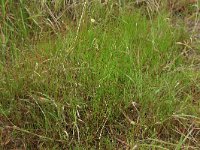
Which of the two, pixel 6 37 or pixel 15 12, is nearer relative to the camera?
pixel 6 37

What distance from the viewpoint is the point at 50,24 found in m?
2.50

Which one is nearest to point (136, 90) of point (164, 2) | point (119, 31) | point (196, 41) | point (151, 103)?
point (151, 103)

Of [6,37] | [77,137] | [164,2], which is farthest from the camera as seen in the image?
[164,2]

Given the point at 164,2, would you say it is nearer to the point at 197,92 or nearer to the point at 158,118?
the point at 197,92

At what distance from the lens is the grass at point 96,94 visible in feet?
6.06

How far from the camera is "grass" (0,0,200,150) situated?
1846 mm

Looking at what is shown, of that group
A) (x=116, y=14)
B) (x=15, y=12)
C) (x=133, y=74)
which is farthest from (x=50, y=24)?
(x=133, y=74)

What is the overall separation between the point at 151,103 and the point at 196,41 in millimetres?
762

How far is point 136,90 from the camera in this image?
6.39 feet

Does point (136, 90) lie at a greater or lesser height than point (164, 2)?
lesser

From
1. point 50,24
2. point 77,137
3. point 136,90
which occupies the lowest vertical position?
point 77,137

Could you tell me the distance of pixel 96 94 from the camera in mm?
1917

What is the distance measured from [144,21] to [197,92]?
2.04 feet

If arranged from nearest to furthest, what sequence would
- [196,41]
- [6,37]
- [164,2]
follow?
[6,37] < [196,41] < [164,2]
